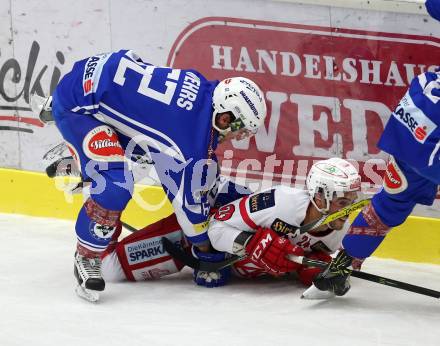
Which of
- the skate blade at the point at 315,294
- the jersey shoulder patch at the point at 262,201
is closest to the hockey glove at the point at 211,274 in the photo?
the jersey shoulder patch at the point at 262,201

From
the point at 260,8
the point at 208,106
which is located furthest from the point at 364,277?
the point at 260,8

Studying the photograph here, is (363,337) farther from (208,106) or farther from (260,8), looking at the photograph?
(260,8)

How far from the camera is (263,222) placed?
14.8 ft

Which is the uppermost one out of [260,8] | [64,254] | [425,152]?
[260,8]

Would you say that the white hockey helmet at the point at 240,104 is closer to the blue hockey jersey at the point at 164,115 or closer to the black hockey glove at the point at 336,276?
the blue hockey jersey at the point at 164,115

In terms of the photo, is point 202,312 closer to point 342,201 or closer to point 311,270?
Result: point 311,270

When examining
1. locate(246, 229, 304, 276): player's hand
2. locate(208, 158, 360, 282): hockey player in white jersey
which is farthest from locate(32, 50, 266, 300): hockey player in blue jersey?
locate(246, 229, 304, 276): player's hand

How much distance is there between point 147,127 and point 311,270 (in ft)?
3.10

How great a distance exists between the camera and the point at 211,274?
15.2ft

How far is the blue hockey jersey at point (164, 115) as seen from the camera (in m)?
4.48

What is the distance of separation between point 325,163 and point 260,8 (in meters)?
1.10

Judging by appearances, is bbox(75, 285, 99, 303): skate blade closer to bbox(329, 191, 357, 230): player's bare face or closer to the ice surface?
the ice surface

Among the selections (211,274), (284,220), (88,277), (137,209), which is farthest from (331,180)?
(137,209)

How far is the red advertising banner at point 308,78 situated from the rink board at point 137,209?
31cm
